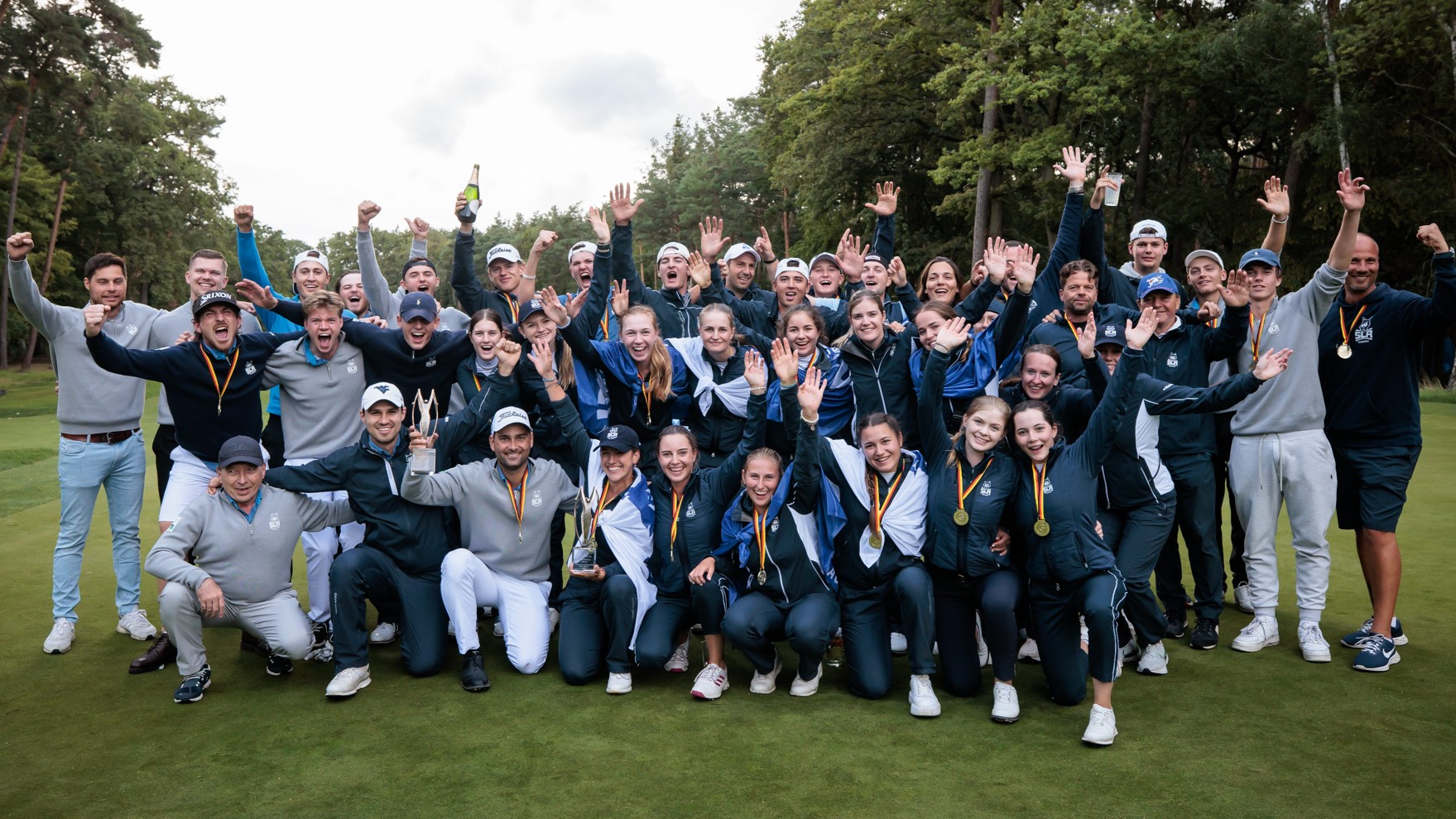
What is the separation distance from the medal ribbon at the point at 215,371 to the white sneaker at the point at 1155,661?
5297 millimetres

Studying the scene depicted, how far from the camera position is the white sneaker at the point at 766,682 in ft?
16.6

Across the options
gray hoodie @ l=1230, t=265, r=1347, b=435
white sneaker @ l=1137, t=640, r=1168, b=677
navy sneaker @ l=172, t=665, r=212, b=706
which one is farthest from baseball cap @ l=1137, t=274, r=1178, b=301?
navy sneaker @ l=172, t=665, r=212, b=706

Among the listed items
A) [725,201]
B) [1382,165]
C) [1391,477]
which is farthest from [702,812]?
[725,201]

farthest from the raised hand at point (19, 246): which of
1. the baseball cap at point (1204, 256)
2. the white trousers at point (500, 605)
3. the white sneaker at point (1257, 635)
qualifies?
the white sneaker at point (1257, 635)

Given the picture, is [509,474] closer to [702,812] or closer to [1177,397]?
[702,812]

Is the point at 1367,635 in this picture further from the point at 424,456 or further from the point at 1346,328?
the point at 424,456

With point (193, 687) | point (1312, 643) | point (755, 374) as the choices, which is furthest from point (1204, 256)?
point (193, 687)

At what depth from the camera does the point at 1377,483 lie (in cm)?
545

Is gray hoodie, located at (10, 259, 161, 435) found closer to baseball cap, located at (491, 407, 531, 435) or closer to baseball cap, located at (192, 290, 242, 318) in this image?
baseball cap, located at (192, 290, 242, 318)

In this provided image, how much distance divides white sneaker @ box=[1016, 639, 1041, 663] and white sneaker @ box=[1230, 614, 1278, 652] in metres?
1.10

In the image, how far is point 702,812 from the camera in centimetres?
370

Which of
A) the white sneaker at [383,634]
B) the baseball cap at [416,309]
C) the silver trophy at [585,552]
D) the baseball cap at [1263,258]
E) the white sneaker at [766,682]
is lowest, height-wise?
the white sneaker at [766,682]

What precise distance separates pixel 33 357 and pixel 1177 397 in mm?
48582

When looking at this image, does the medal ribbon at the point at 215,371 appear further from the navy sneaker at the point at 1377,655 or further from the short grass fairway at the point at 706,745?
the navy sneaker at the point at 1377,655
